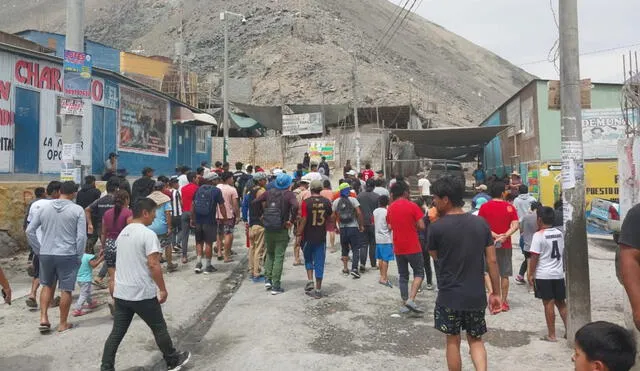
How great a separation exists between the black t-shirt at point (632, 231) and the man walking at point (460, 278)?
1.38m

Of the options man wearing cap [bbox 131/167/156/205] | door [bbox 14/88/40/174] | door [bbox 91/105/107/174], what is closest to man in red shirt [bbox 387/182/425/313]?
man wearing cap [bbox 131/167/156/205]

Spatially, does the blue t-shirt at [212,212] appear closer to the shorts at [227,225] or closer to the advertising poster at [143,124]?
the shorts at [227,225]

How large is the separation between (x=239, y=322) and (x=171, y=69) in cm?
2839

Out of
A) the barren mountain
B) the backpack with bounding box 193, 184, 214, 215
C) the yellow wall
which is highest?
the barren mountain

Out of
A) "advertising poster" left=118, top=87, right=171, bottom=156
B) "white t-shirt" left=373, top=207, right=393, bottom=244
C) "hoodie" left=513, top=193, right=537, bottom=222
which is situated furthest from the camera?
"advertising poster" left=118, top=87, right=171, bottom=156

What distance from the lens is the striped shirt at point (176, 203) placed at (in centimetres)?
941

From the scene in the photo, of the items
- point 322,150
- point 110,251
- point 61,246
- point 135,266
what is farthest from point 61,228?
point 322,150

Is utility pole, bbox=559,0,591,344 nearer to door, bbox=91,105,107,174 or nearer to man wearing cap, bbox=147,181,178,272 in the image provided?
man wearing cap, bbox=147,181,178,272

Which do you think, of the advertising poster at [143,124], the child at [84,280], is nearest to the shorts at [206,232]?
the child at [84,280]

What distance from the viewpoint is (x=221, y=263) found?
995cm

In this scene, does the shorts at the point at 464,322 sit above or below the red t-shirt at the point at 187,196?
below

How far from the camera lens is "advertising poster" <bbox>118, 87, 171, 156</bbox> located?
14.4 m

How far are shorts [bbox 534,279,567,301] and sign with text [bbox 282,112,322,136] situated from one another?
21.9 meters

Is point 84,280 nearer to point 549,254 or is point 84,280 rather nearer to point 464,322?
point 464,322
